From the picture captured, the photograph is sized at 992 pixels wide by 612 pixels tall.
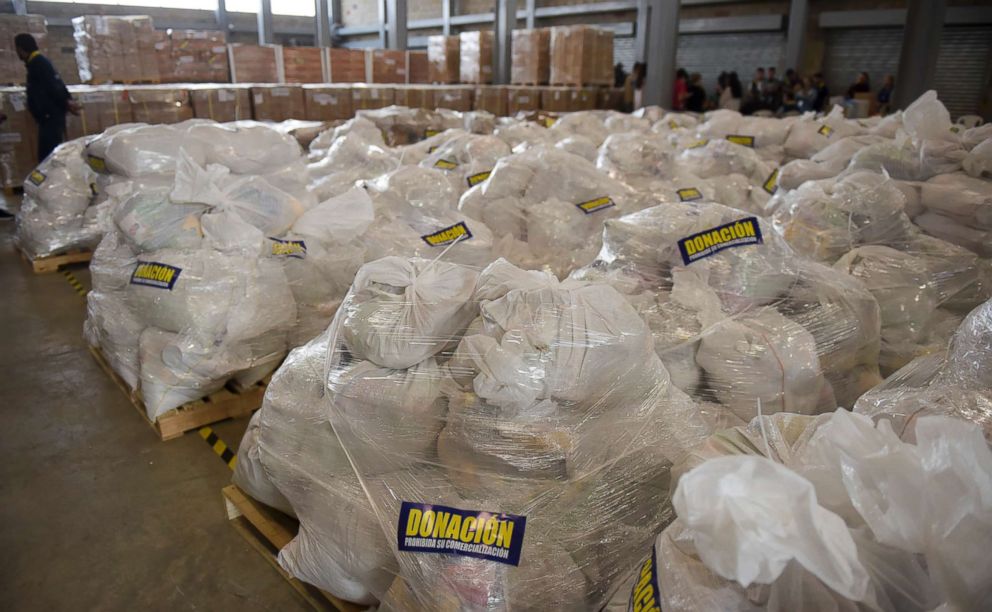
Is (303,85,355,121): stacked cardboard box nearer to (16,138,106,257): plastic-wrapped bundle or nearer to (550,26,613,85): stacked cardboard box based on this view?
(550,26,613,85): stacked cardboard box

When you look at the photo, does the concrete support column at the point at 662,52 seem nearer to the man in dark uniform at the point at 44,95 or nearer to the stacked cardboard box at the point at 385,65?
the stacked cardboard box at the point at 385,65

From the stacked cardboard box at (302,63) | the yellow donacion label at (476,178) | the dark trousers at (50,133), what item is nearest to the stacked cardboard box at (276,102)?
the stacked cardboard box at (302,63)

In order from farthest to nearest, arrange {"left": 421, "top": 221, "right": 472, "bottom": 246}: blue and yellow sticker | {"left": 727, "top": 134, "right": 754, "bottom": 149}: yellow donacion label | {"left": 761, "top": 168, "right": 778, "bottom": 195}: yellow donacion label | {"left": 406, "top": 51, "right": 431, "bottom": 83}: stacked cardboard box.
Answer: {"left": 406, "top": 51, "right": 431, "bottom": 83}: stacked cardboard box
{"left": 727, "top": 134, "right": 754, "bottom": 149}: yellow donacion label
{"left": 761, "top": 168, "right": 778, "bottom": 195}: yellow donacion label
{"left": 421, "top": 221, "right": 472, "bottom": 246}: blue and yellow sticker

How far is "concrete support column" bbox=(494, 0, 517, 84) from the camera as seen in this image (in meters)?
9.98

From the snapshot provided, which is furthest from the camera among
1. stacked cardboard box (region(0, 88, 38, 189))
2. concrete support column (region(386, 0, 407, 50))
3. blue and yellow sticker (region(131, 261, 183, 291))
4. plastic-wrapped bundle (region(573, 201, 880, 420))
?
concrete support column (region(386, 0, 407, 50))

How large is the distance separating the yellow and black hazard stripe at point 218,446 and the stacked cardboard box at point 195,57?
7.07 m

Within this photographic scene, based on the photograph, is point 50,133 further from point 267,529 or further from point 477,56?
point 267,529

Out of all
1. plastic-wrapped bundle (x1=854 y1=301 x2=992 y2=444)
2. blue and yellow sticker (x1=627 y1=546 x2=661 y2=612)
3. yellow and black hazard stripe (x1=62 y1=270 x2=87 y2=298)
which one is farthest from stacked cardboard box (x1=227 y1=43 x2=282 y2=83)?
blue and yellow sticker (x1=627 y1=546 x2=661 y2=612)

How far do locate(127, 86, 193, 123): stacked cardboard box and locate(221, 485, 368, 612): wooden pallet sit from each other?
5949 millimetres

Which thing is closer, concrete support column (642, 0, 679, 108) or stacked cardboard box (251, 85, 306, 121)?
stacked cardboard box (251, 85, 306, 121)

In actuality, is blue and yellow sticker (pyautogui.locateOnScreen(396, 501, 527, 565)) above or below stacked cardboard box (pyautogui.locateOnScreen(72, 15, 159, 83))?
below

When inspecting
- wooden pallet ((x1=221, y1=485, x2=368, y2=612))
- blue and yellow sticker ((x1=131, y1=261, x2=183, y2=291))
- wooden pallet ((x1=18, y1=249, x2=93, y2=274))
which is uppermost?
blue and yellow sticker ((x1=131, y1=261, x2=183, y2=291))

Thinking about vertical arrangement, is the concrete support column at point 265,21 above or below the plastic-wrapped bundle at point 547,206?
above

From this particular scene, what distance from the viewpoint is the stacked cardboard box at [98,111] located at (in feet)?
21.4
